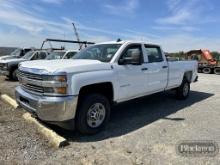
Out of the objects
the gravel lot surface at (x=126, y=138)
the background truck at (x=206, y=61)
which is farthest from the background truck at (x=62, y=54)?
the background truck at (x=206, y=61)

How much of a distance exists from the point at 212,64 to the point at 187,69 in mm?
16207

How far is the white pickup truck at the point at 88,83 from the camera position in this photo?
4660mm

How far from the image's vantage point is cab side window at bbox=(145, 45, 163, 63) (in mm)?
6969

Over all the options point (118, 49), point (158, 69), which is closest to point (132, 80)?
point (118, 49)

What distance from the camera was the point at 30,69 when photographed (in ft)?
16.6

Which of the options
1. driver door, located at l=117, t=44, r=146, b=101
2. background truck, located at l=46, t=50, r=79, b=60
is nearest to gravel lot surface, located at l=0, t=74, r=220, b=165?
driver door, located at l=117, t=44, r=146, b=101

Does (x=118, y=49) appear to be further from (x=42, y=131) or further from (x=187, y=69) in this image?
(x=187, y=69)

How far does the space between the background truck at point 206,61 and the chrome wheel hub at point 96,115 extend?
2019cm

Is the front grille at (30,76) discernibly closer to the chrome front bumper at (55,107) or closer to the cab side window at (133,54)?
the chrome front bumper at (55,107)

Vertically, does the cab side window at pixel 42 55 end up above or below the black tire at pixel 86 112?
above

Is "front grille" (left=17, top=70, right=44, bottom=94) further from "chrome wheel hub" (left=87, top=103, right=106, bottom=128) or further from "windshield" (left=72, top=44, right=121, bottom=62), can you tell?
"windshield" (left=72, top=44, right=121, bottom=62)

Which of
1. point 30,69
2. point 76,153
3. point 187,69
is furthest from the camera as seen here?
point 187,69

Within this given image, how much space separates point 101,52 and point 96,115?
5.33ft

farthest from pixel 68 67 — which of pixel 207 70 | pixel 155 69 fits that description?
pixel 207 70
